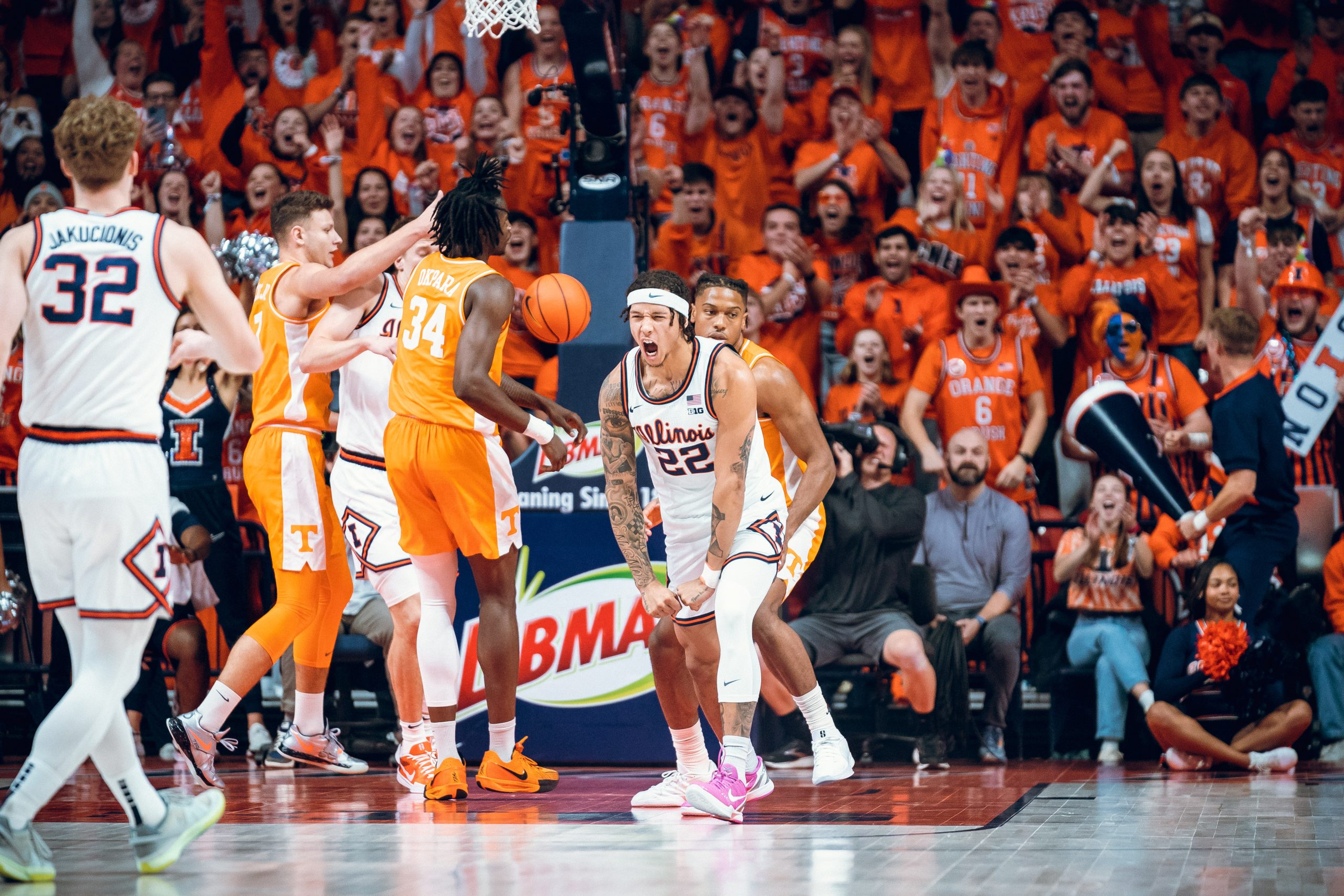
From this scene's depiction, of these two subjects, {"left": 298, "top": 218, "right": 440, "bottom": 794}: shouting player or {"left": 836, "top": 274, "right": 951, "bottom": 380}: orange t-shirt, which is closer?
{"left": 298, "top": 218, "right": 440, "bottom": 794}: shouting player

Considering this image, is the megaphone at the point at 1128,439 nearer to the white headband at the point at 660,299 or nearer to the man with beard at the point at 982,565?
the man with beard at the point at 982,565

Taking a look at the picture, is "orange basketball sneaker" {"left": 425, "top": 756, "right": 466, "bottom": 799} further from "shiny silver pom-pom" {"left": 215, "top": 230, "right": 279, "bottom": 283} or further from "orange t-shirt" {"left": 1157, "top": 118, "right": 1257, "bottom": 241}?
"orange t-shirt" {"left": 1157, "top": 118, "right": 1257, "bottom": 241}

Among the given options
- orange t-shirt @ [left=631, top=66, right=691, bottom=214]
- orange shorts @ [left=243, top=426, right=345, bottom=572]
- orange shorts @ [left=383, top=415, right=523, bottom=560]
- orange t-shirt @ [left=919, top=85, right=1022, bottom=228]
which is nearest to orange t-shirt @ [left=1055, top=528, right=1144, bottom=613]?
orange t-shirt @ [left=919, top=85, right=1022, bottom=228]

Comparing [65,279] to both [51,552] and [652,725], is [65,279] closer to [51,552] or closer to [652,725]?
[51,552]

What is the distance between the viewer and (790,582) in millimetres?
7145

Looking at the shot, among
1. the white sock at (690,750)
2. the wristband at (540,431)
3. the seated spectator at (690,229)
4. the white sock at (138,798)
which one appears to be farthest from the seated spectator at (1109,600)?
the white sock at (138,798)

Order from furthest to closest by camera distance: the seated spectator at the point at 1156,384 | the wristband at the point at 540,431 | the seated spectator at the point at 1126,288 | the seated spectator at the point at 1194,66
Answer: the seated spectator at the point at 1194,66 → the seated spectator at the point at 1126,288 → the seated spectator at the point at 1156,384 → the wristband at the point at 540,431

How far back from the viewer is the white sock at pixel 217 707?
6.90 m

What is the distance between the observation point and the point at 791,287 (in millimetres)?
10266

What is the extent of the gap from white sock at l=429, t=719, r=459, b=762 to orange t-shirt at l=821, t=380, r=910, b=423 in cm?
369

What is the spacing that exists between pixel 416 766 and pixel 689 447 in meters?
2.12

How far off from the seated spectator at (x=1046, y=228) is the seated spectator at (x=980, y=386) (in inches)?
27.9

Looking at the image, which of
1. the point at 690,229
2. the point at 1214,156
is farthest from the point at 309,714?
the point at 1214,156

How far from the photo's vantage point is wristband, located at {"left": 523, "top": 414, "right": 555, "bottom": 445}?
21.5ft
